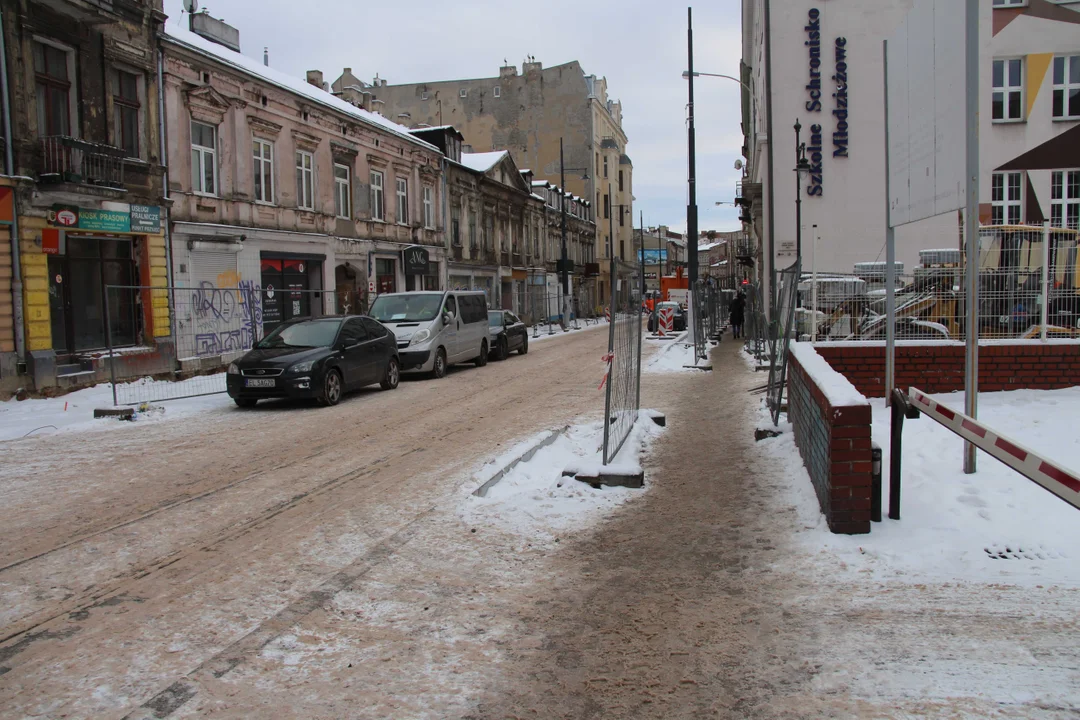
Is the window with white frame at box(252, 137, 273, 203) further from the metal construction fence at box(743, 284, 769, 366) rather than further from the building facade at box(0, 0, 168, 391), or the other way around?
the metal construction fence at box(743, 284, 769, 366)

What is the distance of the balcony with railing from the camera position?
50.4 ft

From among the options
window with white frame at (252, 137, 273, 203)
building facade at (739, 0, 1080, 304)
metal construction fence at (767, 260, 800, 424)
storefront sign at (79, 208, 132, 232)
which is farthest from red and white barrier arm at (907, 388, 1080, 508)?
building facade at (739, 0, 1080, 304)

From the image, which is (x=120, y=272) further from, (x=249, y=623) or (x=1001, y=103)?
(x=1001, y=103)

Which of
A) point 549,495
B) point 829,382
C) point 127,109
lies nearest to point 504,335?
Answer: point 127,109

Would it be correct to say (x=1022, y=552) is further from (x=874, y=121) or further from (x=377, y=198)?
(x=874, y=121)

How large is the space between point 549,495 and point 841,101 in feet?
92.5

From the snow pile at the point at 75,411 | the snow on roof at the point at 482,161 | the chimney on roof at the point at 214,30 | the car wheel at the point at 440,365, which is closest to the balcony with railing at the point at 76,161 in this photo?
the snow pile at the point at 75,411

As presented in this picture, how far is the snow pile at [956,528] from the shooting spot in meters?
4.80

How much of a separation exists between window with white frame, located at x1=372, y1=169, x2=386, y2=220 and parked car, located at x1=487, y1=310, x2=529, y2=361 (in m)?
8.36

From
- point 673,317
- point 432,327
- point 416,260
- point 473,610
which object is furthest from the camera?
point 673,317

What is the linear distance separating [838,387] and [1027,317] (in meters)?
5.62

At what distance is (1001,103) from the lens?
2794 centimetres

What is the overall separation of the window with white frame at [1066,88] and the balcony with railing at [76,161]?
2897 cm

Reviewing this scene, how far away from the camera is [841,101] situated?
30328mm
